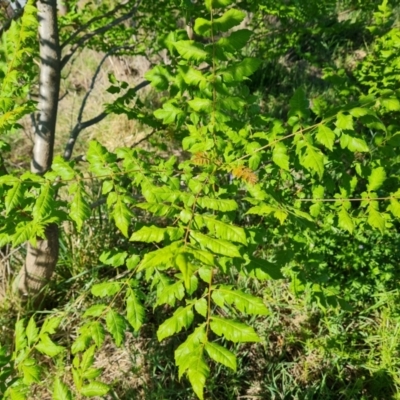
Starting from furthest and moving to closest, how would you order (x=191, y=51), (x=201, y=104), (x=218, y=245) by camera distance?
(x=201, y=104), (x=191, y=51), (x=218, y=245)

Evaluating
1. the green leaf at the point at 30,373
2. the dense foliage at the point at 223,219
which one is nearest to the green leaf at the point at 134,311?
the dense foliage at the point at 223,219

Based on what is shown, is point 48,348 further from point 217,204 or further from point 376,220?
point 376,220

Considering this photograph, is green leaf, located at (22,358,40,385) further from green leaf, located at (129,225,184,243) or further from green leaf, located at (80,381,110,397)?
green leaf, located at (129,225,184,243)

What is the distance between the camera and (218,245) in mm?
1032

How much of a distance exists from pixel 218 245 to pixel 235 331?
0.26 metres

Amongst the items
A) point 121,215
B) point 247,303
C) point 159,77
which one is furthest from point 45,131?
point 247,303

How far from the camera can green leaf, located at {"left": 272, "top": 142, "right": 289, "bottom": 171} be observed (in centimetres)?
139

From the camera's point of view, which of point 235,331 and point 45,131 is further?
point 45,131

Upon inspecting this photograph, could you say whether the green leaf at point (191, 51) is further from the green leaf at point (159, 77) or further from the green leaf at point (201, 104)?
the green leaf at point (159, 77)

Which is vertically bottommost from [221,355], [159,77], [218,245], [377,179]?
[221,355]

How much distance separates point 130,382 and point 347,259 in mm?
1631

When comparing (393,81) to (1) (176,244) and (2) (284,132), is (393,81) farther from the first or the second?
(1) (176,244)

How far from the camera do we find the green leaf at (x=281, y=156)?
1.39 metres

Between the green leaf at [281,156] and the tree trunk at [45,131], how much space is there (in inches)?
45.6
